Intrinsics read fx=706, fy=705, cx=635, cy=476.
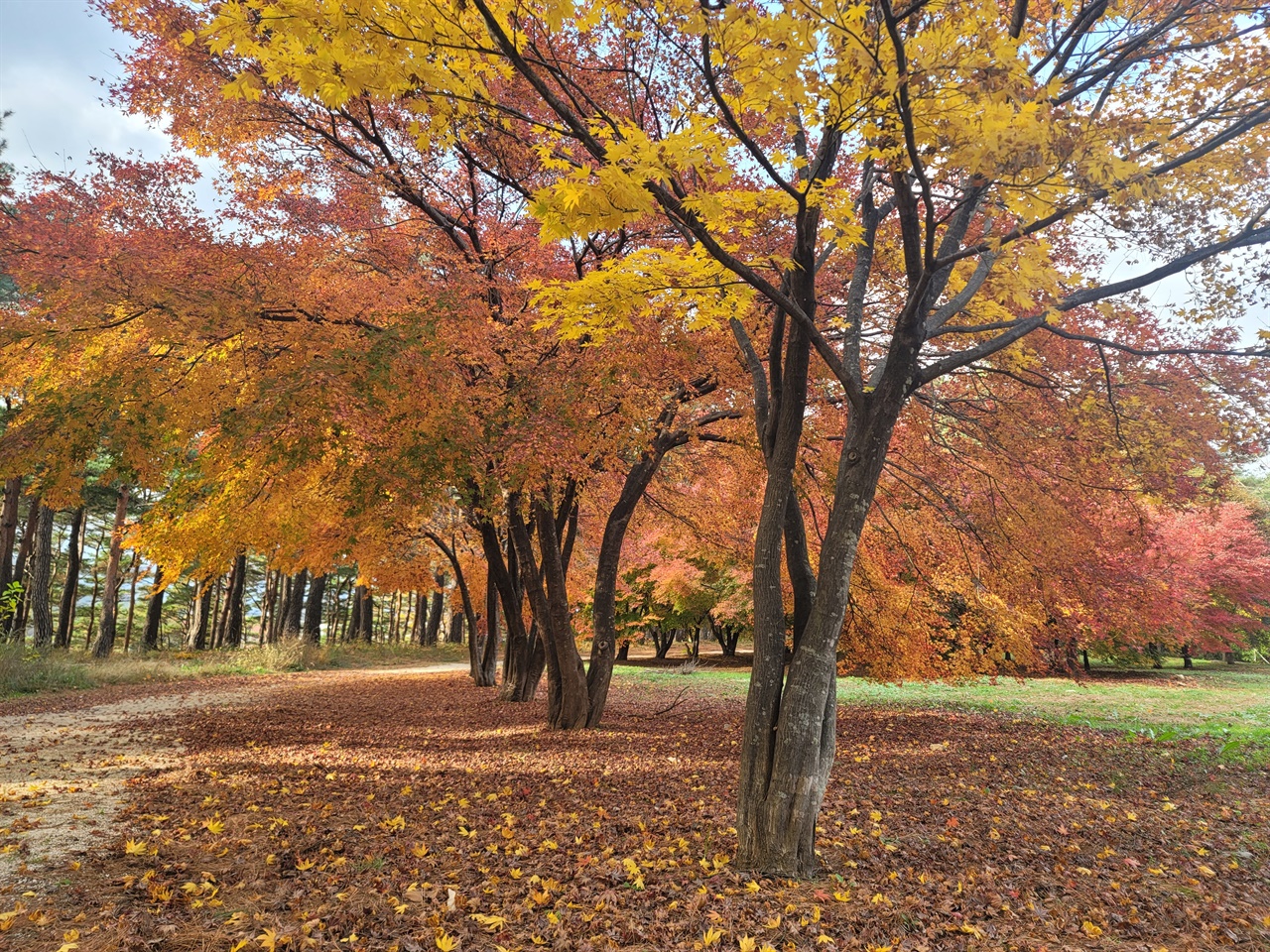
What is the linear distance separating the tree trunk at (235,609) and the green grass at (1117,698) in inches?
541

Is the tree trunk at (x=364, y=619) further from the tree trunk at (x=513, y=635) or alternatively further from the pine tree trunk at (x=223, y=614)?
the tree trunk at (x=513, y=635)

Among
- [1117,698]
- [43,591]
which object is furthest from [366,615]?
[1117,698]

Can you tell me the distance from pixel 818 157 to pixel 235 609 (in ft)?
86.6

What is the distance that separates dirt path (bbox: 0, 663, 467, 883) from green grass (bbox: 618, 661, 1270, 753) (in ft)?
30.8

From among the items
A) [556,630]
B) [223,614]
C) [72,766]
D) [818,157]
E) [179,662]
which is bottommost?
[179,662]

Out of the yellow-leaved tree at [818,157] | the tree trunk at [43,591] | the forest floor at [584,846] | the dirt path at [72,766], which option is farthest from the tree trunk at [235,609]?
the yellow-leaved tree at [818,157]

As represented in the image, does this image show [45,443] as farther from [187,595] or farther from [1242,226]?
[187,595]

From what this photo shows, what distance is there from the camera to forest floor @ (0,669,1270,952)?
334cm

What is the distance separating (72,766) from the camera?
21.0 ft

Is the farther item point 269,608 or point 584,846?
point 269,608

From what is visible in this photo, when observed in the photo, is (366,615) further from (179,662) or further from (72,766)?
(72,766)

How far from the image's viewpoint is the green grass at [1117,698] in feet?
35.3

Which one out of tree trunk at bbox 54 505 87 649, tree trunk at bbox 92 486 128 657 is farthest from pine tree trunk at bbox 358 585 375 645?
tree trunk at bbox 92 486 128 657

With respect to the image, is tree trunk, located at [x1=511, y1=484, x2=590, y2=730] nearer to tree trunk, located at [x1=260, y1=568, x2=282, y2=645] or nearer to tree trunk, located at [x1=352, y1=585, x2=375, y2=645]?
tree trunk, located at [x1=260, y1=568, x2=282, y2=645]
